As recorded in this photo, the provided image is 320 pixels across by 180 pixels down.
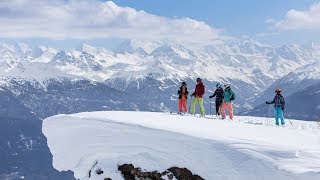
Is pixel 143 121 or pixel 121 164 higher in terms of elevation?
pixel 143 121

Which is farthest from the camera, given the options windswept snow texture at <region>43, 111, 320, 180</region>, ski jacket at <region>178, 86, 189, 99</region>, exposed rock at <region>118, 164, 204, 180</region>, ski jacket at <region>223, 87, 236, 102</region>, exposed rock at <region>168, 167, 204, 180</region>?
ski jacket at <region>178, 86, 189, 99</region>

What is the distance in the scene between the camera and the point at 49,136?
25844mm

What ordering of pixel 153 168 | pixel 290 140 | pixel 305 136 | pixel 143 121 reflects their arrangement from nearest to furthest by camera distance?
pixel 153 168
pixel 290 140
pixel 305 136
pixel 143 121

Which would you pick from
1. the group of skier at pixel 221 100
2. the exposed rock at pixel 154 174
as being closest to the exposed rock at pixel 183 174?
the exposed rock at pixel 154 174

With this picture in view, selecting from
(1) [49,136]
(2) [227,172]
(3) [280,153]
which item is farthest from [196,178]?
(1) [49,136]

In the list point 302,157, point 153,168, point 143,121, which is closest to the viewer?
point 302,157

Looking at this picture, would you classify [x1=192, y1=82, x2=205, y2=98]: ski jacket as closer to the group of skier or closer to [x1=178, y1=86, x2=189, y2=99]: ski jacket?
the group of skier

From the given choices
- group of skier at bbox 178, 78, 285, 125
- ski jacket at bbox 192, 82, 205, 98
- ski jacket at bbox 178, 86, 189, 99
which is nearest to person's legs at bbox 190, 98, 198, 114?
group of skier at bbox 178, 78, 285, 125

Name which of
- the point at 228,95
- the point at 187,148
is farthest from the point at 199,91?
the point at 187,148

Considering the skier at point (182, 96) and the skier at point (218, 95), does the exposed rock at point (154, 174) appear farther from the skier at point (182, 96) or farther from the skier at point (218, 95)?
the skier at point (182, 96)

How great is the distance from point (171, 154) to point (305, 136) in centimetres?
715

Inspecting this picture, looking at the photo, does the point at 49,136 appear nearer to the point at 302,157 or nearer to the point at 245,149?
the point at 245,149

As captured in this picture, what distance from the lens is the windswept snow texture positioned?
16859 mm

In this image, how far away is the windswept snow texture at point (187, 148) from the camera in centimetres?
1686
